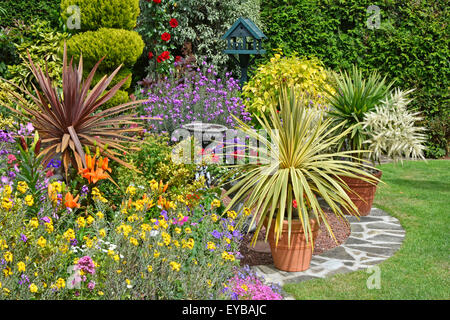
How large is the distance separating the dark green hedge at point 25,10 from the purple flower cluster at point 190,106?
2485 millimetres

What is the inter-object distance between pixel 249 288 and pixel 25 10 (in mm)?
7275

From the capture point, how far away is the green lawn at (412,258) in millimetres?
3891

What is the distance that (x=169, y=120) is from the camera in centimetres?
698

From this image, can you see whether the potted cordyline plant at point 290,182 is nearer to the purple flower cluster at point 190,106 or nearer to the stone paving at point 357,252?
the stone paving at point 357,252

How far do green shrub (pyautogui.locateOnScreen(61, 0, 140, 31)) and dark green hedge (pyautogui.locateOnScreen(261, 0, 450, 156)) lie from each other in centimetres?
297

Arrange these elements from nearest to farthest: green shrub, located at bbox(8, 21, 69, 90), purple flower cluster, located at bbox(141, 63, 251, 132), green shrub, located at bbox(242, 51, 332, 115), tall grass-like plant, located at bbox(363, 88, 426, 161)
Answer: tall grass-like plant, located at bbox(363, 88, 426, 161), purple flower cluster, located at bbox(141, 63, 251, 132), green shrub, located at bbox(242, 51, 332, 115), green shrub, located at bbox(8, 21, 69, 90)

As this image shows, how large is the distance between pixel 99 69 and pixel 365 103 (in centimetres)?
412

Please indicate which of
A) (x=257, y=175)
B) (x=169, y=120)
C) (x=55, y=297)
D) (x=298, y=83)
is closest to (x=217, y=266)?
(x=55, y=297)

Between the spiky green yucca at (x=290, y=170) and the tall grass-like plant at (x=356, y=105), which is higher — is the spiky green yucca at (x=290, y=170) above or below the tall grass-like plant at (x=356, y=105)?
below

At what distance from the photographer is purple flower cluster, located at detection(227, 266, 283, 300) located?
10.9ft

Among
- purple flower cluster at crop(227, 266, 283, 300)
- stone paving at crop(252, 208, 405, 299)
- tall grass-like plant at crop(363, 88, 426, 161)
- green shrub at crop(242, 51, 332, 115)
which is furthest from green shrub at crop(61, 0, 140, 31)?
purple flower cluster at crop(227, 266, 283, 300)

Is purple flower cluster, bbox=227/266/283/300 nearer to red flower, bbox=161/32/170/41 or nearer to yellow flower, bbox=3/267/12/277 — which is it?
yellow flower, bbox=3/267/12/277

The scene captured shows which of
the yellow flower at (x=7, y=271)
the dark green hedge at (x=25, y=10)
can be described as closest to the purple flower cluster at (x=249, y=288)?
the yellow flower at (x=7, y=271)

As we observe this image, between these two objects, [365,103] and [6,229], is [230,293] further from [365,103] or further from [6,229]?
[365,103]
